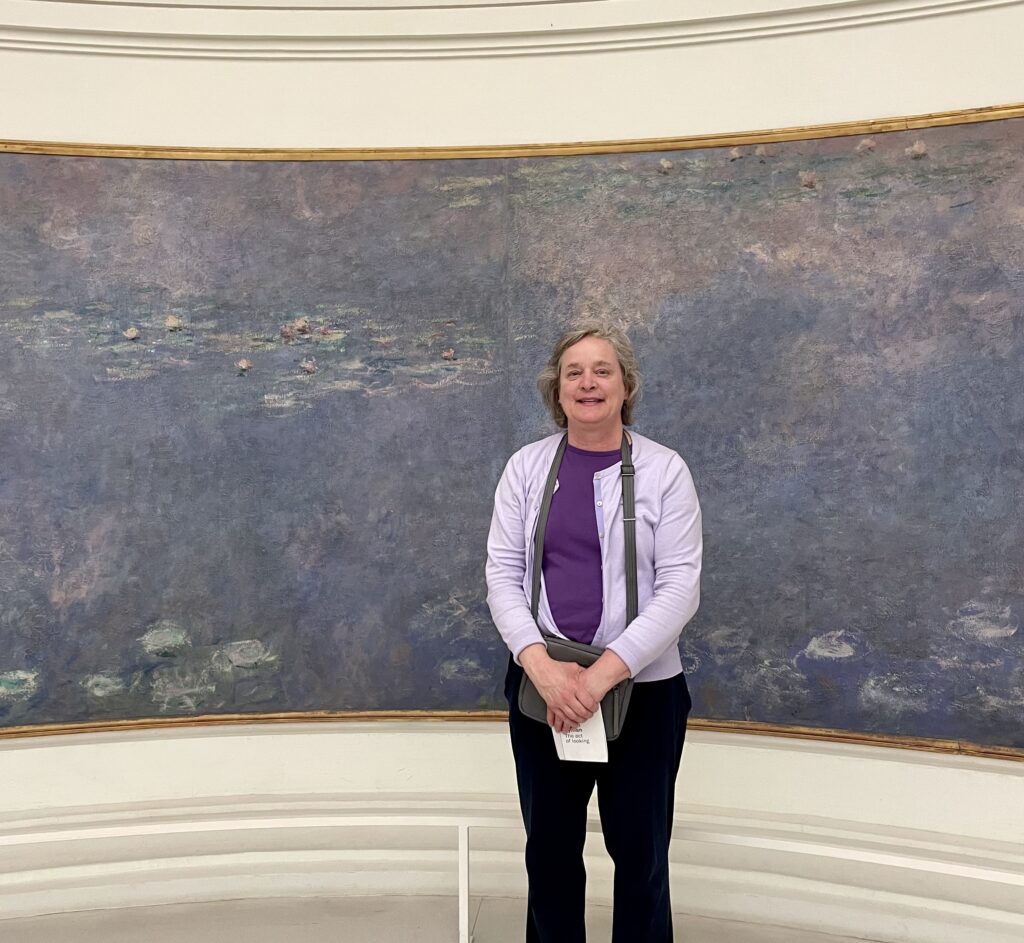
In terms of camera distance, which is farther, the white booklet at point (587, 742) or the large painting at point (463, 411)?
the large painting at point (463, 411)

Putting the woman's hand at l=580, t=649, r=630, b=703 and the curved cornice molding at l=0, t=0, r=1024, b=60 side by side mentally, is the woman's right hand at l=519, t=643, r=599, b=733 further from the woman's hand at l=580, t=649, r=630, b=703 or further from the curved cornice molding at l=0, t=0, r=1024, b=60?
the curved cornice molding at l=0, t=0, r=1024, b=60

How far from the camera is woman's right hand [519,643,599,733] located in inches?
109

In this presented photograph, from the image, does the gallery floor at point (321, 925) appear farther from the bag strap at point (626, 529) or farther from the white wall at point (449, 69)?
the white wall at point (449, 69)

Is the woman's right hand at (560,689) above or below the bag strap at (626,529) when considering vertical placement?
below

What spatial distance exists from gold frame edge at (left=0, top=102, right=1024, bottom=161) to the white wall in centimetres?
5

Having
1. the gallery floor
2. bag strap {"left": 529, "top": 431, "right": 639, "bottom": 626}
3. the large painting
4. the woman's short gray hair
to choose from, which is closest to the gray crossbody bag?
bag strap {"left": 529, "top": 431, "right": 639, "bottom": 626}

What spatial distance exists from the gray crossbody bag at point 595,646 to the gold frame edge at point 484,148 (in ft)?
8.19

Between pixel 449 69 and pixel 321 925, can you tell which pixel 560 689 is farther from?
pixel 449 69

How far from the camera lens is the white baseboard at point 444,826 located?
3.85 metres

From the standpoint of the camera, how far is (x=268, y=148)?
16.5 feet

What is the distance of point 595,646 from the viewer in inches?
114

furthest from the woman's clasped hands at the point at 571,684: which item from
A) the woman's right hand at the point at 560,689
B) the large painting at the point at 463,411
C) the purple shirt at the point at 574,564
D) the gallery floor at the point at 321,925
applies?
the large painting at the point at 463,411

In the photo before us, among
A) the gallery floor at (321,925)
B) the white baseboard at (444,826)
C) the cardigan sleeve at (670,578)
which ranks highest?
the cardigan sleeve at (670,578)

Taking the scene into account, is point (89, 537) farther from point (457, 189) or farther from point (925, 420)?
point (925, 420)
